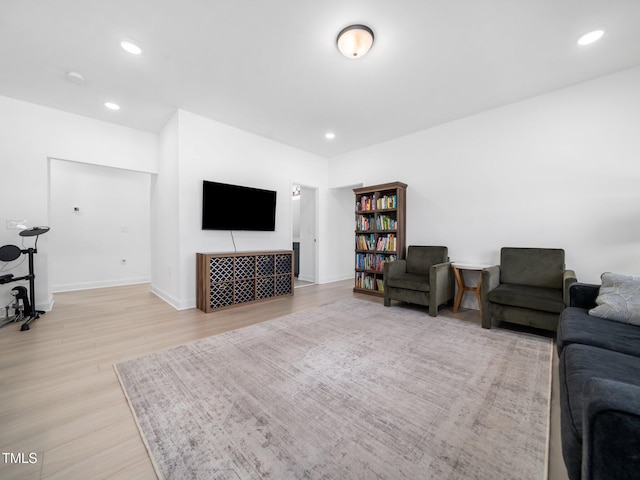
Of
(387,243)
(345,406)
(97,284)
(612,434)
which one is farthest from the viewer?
(97,284)

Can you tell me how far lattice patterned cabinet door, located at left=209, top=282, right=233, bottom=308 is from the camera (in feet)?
11.3

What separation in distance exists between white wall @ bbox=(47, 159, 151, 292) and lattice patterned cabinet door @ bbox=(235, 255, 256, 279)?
Answer: 10.6 ft

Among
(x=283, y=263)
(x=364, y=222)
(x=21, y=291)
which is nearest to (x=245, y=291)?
(x=283, y=263)

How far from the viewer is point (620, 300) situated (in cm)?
175

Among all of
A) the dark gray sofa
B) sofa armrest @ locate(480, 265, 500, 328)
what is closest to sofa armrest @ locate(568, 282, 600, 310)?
the dark gray sofa

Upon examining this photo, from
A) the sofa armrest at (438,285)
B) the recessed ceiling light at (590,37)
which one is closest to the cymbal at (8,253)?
the sofa armrest at (438,285)

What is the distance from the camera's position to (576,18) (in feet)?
6.57

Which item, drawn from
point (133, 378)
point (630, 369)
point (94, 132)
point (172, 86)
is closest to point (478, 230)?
point (630, 369)

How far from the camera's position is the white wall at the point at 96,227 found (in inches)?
182

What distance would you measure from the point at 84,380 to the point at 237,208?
2735 mm

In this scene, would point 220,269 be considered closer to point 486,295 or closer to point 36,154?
point 36,154

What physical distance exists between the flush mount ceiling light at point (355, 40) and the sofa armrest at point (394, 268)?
2555mm

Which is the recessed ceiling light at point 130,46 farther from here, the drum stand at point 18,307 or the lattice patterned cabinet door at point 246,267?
the drum stand at point 18,307

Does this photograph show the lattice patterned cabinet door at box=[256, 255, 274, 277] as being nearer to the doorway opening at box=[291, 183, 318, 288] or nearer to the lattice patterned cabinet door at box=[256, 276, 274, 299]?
the lattice patterned cabinet door at box=[256, 276, 274, 299]
